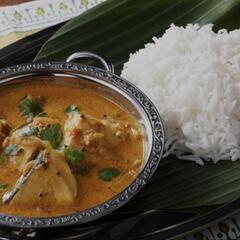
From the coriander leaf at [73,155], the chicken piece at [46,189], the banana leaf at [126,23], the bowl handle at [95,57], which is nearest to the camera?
the chicken piece at [46,189]

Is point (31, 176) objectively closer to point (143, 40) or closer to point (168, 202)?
point (168, 202)

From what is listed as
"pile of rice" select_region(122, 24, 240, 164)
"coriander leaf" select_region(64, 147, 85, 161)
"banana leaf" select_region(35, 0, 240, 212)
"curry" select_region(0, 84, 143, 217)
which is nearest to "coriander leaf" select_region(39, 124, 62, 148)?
"curry" select_region(0, 84, 143, 217)

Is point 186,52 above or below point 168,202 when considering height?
above

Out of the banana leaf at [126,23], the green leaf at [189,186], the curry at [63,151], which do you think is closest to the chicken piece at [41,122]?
the curry at [63,151]

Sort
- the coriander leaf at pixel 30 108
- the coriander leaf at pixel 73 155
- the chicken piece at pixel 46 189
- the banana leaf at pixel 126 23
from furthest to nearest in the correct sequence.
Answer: the banana leaf at pixel 126 23 → the coriander leaf at pixel 30 108 → the coriander leaf at pixel 73 155 → the chicken piece at pixel 46 189

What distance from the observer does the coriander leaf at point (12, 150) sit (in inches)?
110

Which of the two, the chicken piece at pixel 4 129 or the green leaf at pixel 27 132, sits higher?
the chicken piece at pixel 4 129

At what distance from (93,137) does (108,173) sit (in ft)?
0.58

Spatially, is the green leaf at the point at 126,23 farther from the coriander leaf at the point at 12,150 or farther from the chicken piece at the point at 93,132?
the coriander leaf at the point at 12,150

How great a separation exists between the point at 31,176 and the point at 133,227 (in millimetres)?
496

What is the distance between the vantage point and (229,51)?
3.43 meters

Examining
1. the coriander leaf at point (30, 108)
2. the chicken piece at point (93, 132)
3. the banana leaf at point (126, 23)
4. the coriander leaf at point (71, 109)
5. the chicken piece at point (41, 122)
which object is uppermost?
the banana leaf at point (126, 23)

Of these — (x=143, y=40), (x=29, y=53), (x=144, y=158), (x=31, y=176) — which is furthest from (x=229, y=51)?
(x=31, y=176)

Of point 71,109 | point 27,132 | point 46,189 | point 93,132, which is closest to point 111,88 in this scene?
point 71,109
